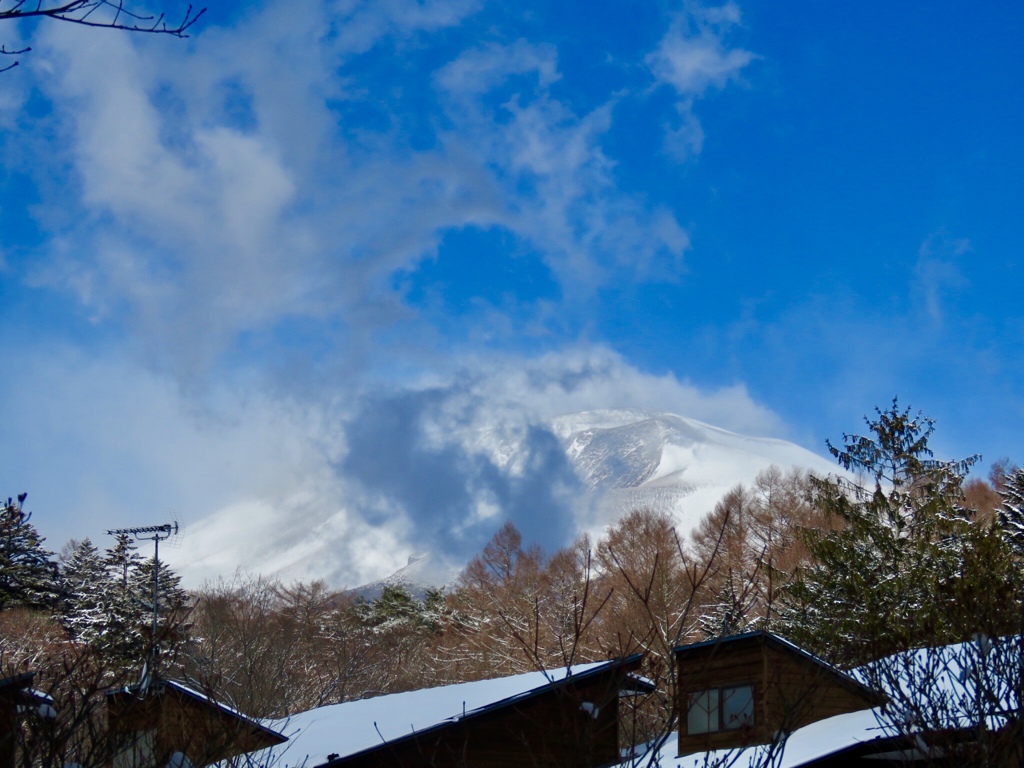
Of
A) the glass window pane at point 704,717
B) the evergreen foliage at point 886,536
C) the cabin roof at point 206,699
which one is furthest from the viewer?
the evergreen foliage at point 886,536

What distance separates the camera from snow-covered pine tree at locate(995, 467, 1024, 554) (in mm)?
32969

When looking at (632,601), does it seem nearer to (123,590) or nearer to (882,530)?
(882,530)

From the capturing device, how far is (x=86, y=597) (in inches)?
1823

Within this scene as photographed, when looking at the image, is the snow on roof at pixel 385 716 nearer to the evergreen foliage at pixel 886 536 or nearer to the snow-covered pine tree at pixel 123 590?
the evergreen foliage at pixel 886 536

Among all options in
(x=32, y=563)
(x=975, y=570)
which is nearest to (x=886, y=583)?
(x=975, y=570)

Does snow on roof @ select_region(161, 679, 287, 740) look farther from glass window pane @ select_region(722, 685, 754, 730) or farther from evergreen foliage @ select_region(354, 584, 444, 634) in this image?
evergreen foliage @ select_region(354, 584, 444, 634)

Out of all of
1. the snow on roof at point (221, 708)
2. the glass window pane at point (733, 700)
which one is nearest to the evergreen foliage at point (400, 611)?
the glass window pane at point (733, 700)

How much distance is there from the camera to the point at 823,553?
26.3 metres

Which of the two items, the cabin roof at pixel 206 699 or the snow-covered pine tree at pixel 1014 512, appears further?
the snow-covered pine tree at pixel 1014 512

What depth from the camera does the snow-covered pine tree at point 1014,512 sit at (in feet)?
108

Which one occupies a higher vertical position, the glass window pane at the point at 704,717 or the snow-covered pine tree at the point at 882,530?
the snow-covered pine tree at the point at 882,530

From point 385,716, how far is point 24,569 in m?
24.6

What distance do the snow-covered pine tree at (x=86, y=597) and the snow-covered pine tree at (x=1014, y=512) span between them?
36.3 meters

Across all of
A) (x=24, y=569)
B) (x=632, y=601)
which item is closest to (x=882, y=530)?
(x=632, y=601)
